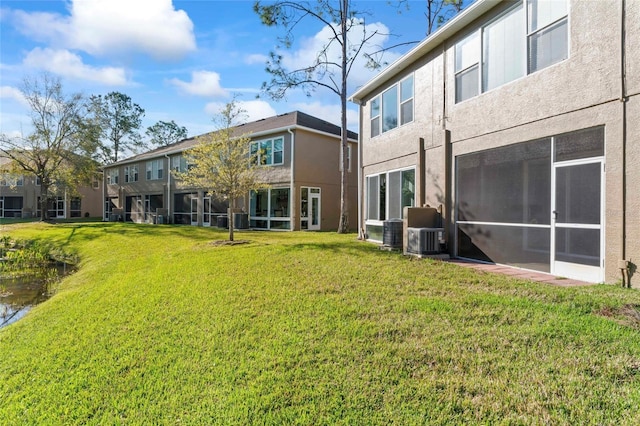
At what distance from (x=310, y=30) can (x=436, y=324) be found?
1639cm

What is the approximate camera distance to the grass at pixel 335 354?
2973 mm

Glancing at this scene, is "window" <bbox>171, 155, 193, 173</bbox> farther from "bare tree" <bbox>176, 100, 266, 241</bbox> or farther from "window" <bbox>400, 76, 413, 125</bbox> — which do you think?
"window" <bbox>400, 76, 413, 125</bbox>

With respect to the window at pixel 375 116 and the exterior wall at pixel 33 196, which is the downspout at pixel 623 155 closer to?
the window at pixel 375 116

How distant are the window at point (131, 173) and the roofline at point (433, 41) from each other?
23.4 meters

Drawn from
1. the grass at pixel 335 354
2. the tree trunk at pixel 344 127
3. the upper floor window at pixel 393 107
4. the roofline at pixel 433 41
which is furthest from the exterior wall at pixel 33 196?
the grass at pixel 335 354

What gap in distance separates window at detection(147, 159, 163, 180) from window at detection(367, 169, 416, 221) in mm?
19991

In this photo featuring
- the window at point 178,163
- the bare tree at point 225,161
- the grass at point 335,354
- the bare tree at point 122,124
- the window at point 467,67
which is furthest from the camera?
the bare tree at point 122,124

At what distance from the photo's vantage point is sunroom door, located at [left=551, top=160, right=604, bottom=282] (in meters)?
5.69

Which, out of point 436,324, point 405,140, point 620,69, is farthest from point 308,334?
point 405,140

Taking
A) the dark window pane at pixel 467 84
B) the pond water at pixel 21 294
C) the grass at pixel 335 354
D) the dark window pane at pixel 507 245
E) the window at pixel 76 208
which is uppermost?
the dark window pane at pixel 467 84

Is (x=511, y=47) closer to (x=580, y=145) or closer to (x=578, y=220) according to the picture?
(x=580, y=145)

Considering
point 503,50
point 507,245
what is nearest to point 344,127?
point 503,50

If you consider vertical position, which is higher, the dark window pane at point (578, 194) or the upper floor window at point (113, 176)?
the upper floor window at point (113, 176)

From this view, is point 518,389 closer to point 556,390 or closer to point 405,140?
point 556,390
